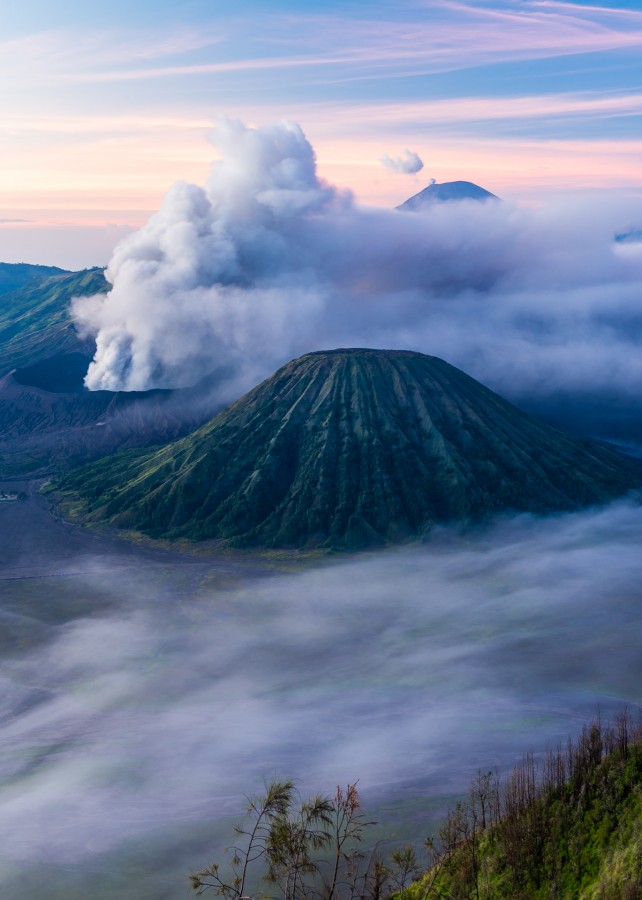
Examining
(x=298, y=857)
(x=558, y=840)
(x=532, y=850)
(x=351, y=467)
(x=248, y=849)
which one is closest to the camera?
(x=248, y=849)

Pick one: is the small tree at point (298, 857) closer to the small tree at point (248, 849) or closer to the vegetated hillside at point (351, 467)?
the small tree at point (248, 849)

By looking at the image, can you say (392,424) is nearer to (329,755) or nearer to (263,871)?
(329,755)

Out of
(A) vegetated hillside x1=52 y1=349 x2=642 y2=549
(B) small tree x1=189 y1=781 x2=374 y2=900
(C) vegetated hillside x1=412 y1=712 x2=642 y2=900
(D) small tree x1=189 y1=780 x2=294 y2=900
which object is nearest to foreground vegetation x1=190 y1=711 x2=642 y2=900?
(C) vegetated hillside x1=412 y1=712 x2=642 y2=900

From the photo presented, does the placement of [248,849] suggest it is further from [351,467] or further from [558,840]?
[351,467]

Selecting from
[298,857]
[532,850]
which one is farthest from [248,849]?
[532,850]

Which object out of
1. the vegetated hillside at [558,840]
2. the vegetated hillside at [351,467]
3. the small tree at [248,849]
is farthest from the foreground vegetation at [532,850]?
the vegetated hillside at [351,467]
